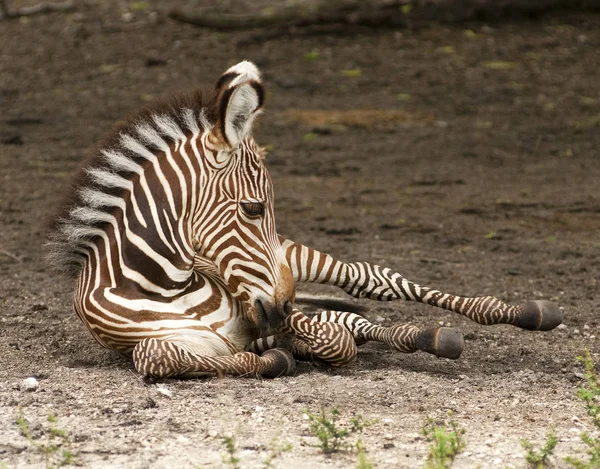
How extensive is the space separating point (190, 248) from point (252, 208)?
46 cm

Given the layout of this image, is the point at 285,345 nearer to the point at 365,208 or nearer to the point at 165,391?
the point at 165,391

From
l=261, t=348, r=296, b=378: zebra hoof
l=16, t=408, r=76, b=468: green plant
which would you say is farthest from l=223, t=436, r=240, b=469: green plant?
l=261, t=348, r=296, b=378: zebra hoof

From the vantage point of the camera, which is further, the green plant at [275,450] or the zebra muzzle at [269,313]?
the zebra muzzle at [269,313]

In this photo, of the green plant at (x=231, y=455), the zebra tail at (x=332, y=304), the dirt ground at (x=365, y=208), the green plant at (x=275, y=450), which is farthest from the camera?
the zebra tail at (x=332, y=304)

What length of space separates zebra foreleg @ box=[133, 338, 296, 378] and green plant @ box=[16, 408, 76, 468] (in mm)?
864

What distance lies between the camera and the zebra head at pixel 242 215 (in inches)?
242

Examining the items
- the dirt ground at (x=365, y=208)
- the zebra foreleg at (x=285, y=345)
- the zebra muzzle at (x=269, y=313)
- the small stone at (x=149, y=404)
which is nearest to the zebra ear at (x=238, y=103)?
the zebra muzzle at (x=269, y=313)

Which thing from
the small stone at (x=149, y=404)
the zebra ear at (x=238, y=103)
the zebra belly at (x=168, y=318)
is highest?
the zebra ear at (x=238, y=103)

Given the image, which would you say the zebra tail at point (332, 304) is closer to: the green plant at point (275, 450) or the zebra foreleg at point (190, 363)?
the zebra foreleg at point (190, 363)

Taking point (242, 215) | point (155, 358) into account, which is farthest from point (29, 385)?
point (242, 215)

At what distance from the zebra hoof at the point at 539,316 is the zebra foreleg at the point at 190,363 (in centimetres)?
162

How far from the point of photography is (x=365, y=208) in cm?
1170

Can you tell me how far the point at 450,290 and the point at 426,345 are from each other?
2.38 metres

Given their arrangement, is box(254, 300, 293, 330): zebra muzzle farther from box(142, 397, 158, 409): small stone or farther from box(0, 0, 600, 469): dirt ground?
box(142, 397, 158, 409): small stone
